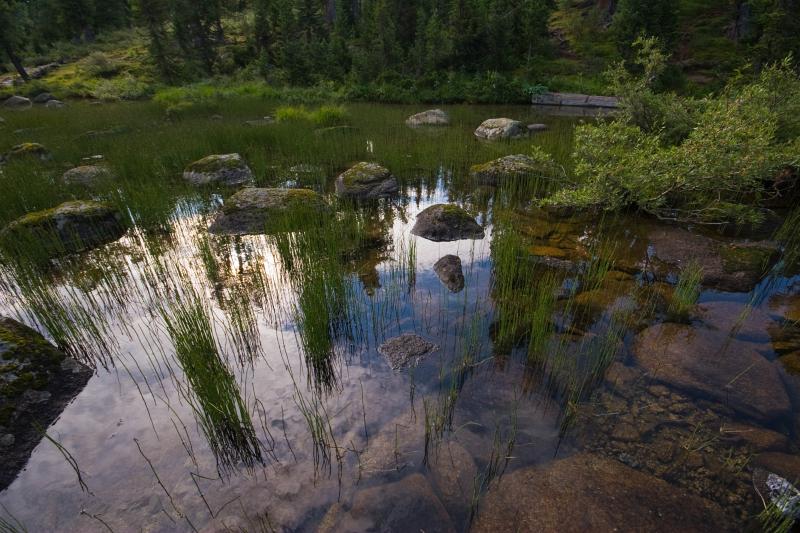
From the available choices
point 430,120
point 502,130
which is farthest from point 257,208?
point 430,120

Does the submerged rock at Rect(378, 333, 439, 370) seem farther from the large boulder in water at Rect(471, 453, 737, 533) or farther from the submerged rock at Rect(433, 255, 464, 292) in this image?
the large boulder in water at Rect(471, 453, 737, 533)

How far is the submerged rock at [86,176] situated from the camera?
28.7 ft

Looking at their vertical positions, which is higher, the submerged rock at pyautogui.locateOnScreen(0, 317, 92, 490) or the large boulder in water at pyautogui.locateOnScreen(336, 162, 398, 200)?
the submerged rock at pyautogui.locateOnScreen(0, 317, 92, 490)

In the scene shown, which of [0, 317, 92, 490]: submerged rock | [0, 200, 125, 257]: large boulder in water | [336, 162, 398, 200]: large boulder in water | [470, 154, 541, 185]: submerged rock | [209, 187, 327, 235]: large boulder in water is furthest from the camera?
[470, 154, 541, 185]: submerged rock

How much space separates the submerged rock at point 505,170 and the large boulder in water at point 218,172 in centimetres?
565

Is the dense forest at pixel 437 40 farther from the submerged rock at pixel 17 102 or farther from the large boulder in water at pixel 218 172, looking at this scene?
the large boulder in water at pixel 218 172

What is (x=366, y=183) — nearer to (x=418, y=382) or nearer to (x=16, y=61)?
(x=418, y=382)

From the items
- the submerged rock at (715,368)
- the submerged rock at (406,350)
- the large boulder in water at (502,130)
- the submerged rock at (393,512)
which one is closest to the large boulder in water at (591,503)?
the submerged rock at (393,512)

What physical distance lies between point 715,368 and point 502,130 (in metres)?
12.0

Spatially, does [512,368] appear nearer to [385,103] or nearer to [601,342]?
[601,342]

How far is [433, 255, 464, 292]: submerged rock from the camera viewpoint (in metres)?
5.02

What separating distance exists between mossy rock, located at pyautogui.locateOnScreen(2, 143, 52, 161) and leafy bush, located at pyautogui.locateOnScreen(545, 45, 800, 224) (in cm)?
1394

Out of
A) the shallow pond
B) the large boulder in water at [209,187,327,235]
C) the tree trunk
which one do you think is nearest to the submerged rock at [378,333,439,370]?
the shallow pond

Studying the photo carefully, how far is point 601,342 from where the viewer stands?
3.84 metres
